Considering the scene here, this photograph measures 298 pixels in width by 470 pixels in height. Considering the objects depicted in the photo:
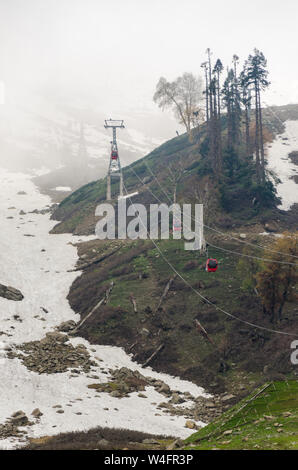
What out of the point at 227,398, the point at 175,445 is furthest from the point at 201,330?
the point at 175,445

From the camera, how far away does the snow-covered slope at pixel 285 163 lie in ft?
192

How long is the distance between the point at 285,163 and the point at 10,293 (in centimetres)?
4840

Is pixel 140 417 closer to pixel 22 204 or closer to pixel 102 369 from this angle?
pixel 102 369

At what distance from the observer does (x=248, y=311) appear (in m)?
34.8

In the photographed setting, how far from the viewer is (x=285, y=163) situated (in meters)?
68.0

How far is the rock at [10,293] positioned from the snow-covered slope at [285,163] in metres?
35.4

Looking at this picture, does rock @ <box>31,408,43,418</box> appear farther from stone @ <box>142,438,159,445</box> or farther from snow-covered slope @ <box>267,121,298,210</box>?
snow-covered slope @ <box>267,121,298,210</box>

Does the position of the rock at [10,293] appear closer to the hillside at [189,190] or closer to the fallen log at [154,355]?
the fallen log at [154,355]

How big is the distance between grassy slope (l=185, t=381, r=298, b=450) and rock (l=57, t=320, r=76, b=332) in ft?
63.3

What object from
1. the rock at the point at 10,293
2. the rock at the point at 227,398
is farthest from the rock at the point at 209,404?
the rock at the point at 10,293

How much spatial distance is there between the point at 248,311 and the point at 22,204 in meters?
74.5

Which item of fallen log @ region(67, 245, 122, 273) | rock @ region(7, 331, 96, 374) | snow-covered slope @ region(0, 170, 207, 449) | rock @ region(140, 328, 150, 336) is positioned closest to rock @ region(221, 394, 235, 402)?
snow-covered slope @ region(0, 170, 207, 449)

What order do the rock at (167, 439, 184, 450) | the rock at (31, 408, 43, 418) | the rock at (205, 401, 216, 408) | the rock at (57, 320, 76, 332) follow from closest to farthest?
the rock at (167, 439, 184, 450)
the rock at (31, 408, 43, 418)
the rock at (205, 401, 216, 408)
the rock at (57, 320, 76, 332)

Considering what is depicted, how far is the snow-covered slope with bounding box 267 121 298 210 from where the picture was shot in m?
58.6
